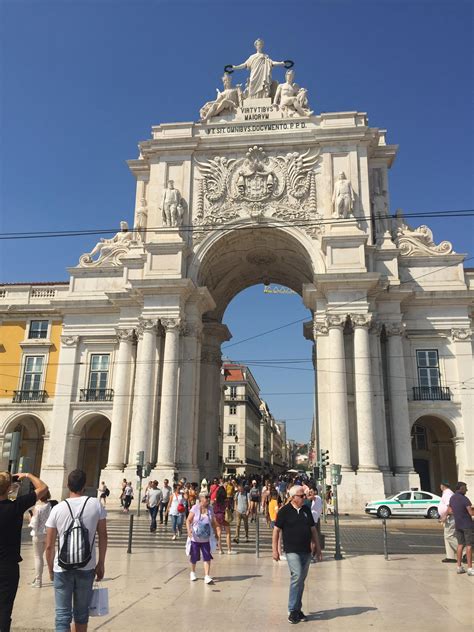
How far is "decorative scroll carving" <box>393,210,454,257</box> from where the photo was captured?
109 feet

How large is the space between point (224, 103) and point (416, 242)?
15.8 m

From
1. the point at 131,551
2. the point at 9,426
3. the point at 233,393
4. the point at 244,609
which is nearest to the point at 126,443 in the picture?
the point at 9,426

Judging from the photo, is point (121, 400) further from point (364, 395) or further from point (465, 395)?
point (465, 395)

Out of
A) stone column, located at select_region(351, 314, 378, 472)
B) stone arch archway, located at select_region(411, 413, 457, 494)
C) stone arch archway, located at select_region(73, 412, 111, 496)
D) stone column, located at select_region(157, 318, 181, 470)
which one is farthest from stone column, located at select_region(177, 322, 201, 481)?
stone arch archway, located at select_region(411, 413, 457, 494)

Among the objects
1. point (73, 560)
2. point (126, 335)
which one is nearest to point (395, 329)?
point (126, 335)

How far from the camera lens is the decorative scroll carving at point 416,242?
33.3 meters

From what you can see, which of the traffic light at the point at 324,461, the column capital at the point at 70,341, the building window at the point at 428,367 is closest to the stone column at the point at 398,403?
the building window at the point at 428,367

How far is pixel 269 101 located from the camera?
119ft

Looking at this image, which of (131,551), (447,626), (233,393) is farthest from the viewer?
(233,393)

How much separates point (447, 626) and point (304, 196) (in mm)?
28917

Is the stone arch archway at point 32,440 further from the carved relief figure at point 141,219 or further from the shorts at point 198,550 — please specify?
the shorts at point 198,550

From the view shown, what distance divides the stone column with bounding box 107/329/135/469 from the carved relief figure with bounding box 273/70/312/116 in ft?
58.6

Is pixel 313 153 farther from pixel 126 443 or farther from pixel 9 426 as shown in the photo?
pixel 9 426

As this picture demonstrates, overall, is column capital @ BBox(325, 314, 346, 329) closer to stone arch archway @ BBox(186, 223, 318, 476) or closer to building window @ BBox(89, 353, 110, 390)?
stone arch archway @ BBox(186, 223, 318, 476)
